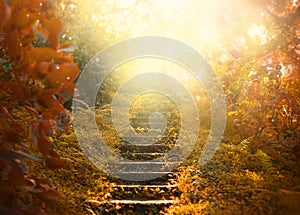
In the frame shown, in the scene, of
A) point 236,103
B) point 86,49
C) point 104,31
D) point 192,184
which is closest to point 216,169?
point 192,184

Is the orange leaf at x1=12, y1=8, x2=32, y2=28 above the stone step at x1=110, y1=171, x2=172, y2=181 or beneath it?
above

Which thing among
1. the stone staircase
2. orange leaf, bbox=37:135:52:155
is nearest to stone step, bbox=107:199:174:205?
the stone staircase

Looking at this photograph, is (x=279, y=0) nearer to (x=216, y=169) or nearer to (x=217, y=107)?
(x=217, y=107)

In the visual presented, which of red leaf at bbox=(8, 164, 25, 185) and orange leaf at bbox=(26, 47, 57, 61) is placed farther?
red leaf at bbox=(8, 164, 25, 185)

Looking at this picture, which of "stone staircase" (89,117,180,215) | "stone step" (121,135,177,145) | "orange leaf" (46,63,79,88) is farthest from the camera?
"stone step" (121,135,177,145)

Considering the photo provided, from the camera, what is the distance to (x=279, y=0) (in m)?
8.35

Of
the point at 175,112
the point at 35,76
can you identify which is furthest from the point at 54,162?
the point at 175,112

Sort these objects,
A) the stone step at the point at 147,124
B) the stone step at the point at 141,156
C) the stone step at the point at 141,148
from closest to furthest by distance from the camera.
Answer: the stone step at the point at 141,156 < the stone step at the point at 141,148 < the stone step at the point at 147,124

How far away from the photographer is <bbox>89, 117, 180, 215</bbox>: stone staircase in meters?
3.89

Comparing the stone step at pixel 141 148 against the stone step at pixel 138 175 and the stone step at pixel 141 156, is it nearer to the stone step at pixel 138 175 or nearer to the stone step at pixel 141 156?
the stone step at pixel 141 156

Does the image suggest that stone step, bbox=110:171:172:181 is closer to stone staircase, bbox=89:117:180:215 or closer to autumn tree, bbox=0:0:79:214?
stone staircase, bbox=89:117:180:215

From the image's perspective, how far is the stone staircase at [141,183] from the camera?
389cm

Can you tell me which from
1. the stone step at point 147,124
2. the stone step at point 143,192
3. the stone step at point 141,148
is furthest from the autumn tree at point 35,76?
the stone step at point 147,124

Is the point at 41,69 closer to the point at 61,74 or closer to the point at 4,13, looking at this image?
the point at 61,74
